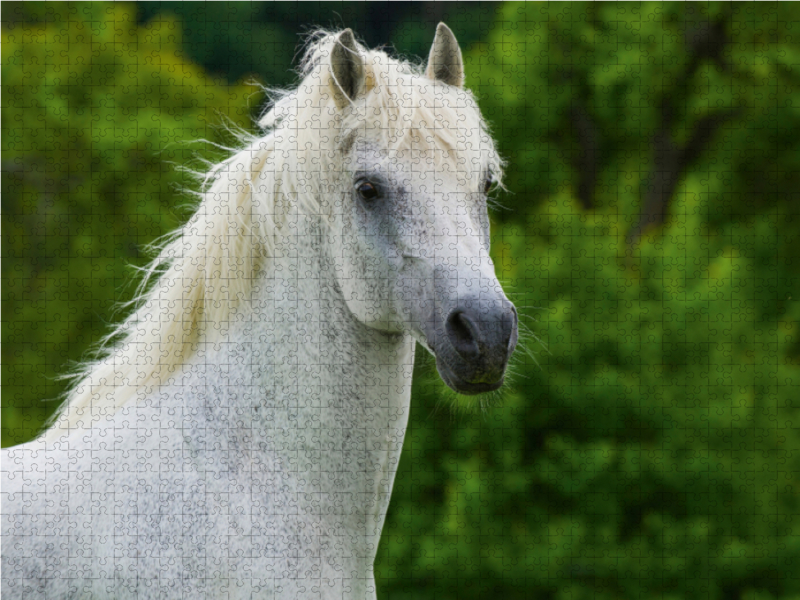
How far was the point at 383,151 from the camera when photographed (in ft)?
7.55

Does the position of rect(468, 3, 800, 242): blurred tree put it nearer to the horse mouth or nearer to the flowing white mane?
the flowing white mane

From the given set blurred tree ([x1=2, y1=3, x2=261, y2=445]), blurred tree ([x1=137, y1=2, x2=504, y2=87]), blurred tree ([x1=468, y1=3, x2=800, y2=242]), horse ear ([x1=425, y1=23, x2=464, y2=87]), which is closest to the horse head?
horse ear ([x1=425, y1=23, x2=464, y2=87])

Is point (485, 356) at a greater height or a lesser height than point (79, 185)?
greater

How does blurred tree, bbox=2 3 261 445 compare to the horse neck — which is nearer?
the horse neck

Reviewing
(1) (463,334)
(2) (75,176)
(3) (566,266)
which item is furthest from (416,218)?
(2) (75,176)

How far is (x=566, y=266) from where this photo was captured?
12.8 metres

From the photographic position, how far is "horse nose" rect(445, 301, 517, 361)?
208cm

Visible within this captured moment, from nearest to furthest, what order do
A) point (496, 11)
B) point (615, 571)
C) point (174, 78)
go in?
1. point (615, 571)
2. point (174, 78)
3. point (496, 11)

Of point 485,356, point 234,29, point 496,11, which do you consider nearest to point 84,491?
point 485,356

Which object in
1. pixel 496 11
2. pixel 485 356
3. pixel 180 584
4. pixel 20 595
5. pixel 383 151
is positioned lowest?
pixel 20 595

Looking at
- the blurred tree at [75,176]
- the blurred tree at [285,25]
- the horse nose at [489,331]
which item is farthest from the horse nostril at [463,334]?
the blurred tree at [75,176]

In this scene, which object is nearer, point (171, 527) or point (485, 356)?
point (485, 356)

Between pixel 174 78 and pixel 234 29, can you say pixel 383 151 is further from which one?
pixel 174 78

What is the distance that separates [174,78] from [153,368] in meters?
14.4
